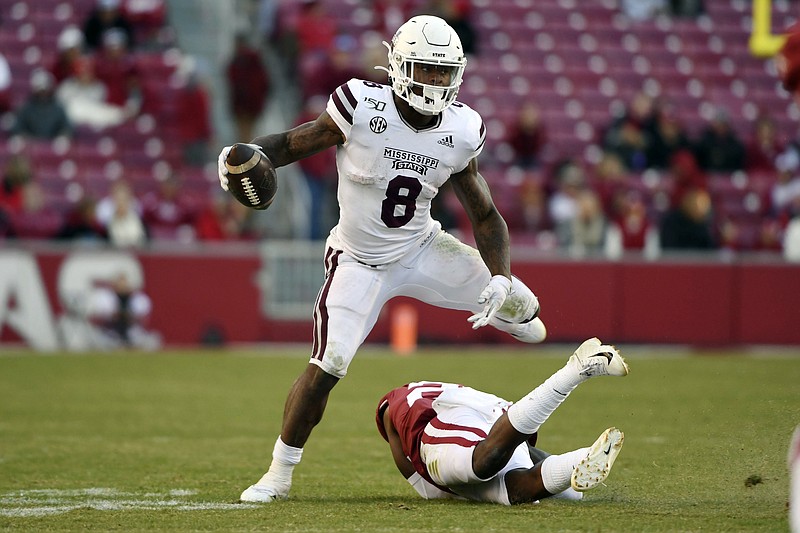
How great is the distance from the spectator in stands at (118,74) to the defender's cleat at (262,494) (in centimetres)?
946

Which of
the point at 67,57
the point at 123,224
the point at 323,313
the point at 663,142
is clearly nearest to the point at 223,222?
the point at 123,224

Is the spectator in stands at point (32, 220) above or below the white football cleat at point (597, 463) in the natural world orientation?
below

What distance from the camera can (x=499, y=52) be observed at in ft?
51.9

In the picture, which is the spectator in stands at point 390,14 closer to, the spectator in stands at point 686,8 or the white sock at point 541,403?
the spectator in stands at point 686,8

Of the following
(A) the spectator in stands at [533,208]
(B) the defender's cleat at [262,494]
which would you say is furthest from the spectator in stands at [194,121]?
(B) the defender's cleat at [262,494]

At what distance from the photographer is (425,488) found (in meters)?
5.07

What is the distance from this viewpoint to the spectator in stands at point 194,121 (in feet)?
44.8

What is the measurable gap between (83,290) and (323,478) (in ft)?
22.2

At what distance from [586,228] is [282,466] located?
8.33 metres

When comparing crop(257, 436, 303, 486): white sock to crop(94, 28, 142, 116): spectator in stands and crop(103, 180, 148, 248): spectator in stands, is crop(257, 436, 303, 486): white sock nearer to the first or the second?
crop(103, 180, 148, 248): spectator in stands

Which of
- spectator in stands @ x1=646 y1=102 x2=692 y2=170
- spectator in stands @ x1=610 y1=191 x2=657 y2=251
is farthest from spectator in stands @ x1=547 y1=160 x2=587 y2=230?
spectator in stands @ x1=646 y1=102 x2=692 y2=170

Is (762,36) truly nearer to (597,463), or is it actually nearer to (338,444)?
(338,444)

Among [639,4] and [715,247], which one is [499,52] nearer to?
[639,4]

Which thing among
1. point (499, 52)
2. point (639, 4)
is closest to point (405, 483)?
point (499, 52)
